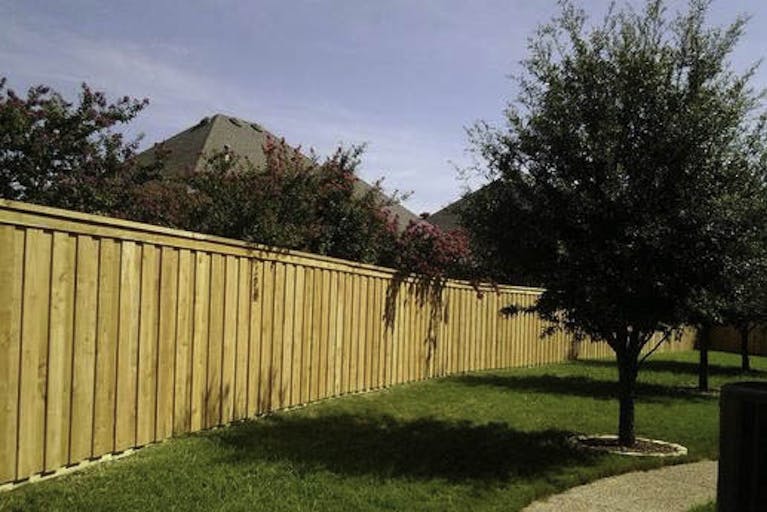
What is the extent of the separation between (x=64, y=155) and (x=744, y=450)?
12.2 meters

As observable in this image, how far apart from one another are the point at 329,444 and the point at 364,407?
2.35 meters

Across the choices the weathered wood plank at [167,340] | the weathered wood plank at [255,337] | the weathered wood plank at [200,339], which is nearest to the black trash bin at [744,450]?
the weathered wood plank at [167,340]

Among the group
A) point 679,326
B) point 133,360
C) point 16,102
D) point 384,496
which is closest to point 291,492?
point 384,496

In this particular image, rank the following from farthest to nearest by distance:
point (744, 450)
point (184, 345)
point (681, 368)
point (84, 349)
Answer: point (681, 368) → point (184, 345) → point (84, 349) → point (744, 450)

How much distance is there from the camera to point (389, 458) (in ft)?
25.3

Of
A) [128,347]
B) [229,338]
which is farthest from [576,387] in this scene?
[128,347]

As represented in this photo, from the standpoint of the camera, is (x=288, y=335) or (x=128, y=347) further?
(x=288, y=335)

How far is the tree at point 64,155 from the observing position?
1279 centimetres

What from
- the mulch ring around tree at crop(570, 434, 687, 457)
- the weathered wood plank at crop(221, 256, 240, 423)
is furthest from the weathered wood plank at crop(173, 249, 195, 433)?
the mulch ring around tree at crop(570, 434, 687, 457)

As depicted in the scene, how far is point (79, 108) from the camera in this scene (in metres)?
14.0

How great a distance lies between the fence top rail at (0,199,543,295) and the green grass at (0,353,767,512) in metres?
1.78

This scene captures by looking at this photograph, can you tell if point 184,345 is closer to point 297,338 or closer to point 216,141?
point 297,338

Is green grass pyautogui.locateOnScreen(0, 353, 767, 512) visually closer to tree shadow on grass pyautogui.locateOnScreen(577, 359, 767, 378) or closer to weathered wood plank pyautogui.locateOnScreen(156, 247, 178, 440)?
weathered wood plank pyautogui.locateOnScreen(156, 247, 178, 440)

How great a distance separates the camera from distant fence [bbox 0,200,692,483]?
5676 millimetres
